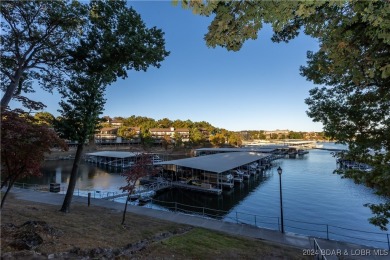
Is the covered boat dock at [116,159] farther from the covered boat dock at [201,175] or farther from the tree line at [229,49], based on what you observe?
the tree line at [229,49]

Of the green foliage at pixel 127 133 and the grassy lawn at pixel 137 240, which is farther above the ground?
the green foliage at pixel 127 133

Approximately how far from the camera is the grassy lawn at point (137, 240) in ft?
26.3

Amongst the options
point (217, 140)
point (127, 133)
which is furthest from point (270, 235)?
point (127, 133)

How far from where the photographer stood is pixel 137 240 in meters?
10.1

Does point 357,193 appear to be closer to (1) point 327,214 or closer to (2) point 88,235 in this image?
(1) point 327,214

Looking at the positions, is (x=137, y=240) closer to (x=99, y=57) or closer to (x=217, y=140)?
(x=99, y=57)

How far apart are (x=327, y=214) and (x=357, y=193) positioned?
11775mm

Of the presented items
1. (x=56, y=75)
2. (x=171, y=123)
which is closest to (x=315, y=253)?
(x=56, y=75)

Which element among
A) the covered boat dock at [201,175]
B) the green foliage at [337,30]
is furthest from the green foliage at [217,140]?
the green foliage at [337,30]

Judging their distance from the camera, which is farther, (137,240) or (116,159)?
(116,159)

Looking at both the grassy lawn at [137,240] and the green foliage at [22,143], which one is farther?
the grassy lawn at [137,240]

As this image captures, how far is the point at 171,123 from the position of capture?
474ft

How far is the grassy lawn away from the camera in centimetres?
802

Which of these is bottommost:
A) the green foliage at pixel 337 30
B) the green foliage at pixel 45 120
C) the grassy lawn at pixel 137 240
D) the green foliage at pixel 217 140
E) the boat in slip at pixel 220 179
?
the boat in slip at pixel 220 179
